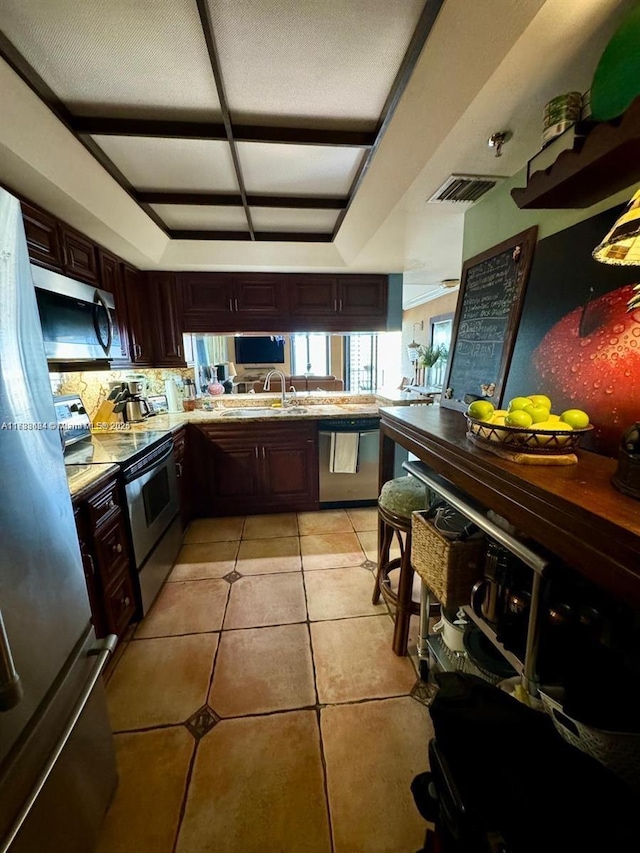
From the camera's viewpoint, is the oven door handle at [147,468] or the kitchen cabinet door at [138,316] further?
the kitchen cabinet door at [138,316]

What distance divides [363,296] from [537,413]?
266cm

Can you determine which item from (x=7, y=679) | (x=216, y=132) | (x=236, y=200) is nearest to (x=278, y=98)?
(x=216, y=132)

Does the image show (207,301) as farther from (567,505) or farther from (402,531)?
(567,505)

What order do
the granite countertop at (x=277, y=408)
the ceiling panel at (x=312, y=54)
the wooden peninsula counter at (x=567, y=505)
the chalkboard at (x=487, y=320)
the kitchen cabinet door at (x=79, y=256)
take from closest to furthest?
1. the wooden peninsula counter at (x=567, y=505)
2. the ceiling panel at (x=312, y=54)
3. the chalkboard at (x=487, y=320)
4. the kitchen cabinet door at (x=79, y=256)
5. the granite countertop at (x=277, y=408)

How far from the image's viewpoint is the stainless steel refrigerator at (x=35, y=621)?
706mm

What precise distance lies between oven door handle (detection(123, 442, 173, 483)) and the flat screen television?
594 cm

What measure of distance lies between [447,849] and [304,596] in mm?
1395

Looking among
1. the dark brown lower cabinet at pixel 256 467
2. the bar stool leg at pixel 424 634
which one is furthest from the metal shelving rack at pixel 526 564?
the dark brown lower cabinet at pixel 256 467

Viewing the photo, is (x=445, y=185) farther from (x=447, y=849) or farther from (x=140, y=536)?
(x=140, y=536)

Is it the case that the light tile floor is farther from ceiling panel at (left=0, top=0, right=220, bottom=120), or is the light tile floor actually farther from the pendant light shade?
ceiling panel at (left=0, top=0, right=220, bottom=120)

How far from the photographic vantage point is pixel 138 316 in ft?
9.67

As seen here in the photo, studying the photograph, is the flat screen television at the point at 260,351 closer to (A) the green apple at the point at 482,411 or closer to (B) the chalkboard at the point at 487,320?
(B) the chalkboard at the point at 487,320

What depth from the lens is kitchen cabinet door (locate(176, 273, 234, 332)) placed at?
311 cm

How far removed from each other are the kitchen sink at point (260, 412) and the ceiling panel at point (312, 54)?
2.00 metres
